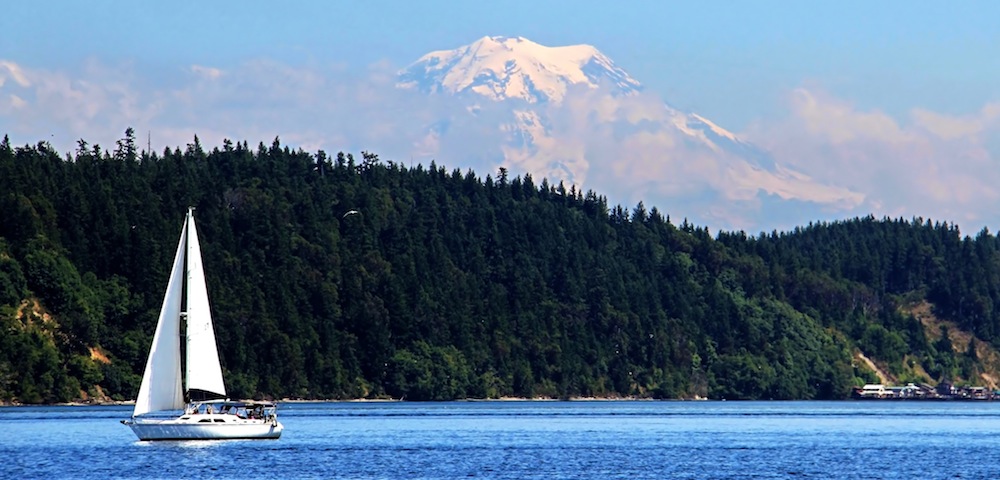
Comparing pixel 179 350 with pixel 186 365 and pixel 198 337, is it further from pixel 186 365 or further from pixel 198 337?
pixel 198 337

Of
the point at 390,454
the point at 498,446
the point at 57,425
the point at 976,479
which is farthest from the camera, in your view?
the point at 57,425

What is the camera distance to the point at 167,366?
4592 inches

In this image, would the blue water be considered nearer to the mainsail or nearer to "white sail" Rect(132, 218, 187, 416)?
"white sail" Rect(132, 218, 187, 416)

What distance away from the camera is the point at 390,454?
121 meters

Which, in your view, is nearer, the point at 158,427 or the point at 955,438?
the point at 158,427

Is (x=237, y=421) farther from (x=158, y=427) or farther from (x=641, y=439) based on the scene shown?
(x=641, y=439)

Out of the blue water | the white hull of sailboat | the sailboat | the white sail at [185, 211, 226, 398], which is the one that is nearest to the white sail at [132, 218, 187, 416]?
the sailboat

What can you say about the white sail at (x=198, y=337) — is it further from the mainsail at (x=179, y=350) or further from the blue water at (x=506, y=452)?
the blue water at (x=506, y=452)

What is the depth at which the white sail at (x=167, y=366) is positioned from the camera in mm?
116500

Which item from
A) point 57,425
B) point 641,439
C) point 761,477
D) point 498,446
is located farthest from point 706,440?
point 57,425

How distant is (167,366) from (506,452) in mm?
24703

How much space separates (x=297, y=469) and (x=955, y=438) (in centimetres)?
7000

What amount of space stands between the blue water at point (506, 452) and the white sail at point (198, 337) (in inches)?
187

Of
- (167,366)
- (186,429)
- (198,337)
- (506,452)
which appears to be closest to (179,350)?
(167,366)
